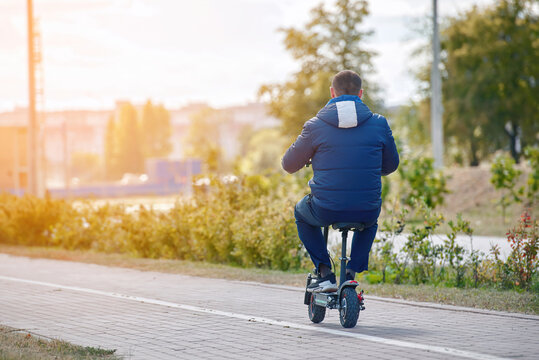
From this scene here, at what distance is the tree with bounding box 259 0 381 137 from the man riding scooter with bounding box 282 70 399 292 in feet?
145

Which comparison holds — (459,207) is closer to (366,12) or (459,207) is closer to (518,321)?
(518,321)

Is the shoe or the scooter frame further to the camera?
the shoe

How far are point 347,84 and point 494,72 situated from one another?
101ft

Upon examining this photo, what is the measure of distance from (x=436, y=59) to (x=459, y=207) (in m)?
5.13

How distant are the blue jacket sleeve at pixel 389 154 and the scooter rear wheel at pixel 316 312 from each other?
1206mm

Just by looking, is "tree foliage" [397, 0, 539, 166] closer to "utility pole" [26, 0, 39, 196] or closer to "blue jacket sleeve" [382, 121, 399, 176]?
"utility pole" [26, 0, 39, 196]

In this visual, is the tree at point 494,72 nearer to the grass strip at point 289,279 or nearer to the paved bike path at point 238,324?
the grass strip at point 289,279

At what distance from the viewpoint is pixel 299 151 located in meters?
6.52

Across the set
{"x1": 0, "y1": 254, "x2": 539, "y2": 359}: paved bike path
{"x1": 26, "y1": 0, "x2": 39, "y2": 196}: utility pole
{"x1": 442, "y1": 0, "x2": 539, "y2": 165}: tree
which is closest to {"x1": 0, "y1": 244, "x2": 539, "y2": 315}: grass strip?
{"x1": 0, "y1": 254, "x2": 539, "y2": 359}: paved bike path

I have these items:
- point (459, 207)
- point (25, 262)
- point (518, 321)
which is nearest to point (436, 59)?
point (459, 207)

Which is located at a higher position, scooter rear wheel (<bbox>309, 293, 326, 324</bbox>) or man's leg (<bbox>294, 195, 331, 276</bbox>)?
man's leg (<bbox>294, 195, 331, 276</bbox>)

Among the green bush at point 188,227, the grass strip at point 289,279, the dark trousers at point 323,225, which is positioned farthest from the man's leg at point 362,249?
the green bush at point 188,227

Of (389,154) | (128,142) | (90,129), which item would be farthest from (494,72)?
(90,129)

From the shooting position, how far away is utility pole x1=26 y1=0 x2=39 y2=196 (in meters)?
21.7
